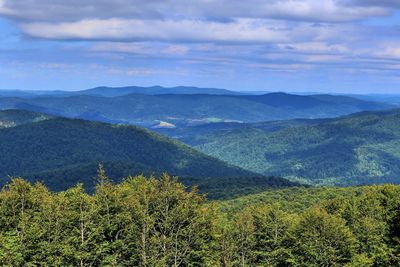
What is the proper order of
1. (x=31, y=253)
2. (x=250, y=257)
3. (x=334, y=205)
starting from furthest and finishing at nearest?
(x=334, y=205), (x=250, y=257), (x=31, y=253)

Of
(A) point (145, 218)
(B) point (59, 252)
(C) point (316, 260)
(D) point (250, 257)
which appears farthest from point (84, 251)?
(C) point (316, 260)

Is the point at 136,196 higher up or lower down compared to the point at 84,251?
higher up

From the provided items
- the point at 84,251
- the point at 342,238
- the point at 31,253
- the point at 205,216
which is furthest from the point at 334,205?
the point at 31,253

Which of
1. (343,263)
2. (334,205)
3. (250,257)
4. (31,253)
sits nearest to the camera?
(31,253)

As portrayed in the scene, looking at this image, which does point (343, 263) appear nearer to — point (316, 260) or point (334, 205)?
point (316, 260)

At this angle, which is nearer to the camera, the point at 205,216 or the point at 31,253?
the point at 31,253

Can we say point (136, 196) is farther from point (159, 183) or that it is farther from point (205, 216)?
point (205, 216)
